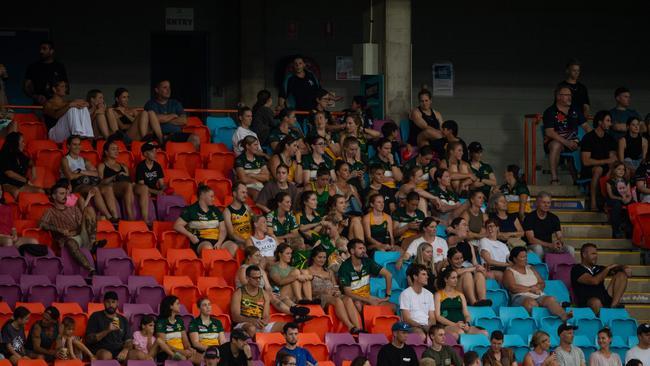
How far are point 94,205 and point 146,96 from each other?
5948mm

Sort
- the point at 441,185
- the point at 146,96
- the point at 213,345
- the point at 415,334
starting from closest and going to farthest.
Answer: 1. the point at 213,345
2. the point at 415,334
3. the point at 441,185
4. the point at 146,96

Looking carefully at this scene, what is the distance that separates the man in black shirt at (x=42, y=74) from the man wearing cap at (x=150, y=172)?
2.16 meters

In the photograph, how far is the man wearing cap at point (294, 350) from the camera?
47.5 feet

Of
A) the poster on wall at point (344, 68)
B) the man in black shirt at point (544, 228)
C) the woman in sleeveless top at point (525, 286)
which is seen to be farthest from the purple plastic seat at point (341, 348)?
the poster on wall at point (344, 68)

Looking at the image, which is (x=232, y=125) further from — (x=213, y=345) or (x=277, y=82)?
(x=213, y=345)

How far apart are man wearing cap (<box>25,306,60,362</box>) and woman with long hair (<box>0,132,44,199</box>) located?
3065 millimetres

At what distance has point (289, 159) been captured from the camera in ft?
59.9

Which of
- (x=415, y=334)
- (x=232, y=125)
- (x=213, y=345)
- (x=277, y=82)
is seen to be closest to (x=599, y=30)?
(x=277, y=82)

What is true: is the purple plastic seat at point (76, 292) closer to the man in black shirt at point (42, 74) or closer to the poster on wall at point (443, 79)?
the man in black shirt at point (42, 74)

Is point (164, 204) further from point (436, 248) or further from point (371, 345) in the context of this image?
point (371, 345)

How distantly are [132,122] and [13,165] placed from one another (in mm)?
2268

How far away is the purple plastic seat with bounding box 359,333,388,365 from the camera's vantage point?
50.1 ft

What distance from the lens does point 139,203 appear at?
17.1m

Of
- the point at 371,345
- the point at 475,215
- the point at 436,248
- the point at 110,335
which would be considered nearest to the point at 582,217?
the point at 475,215
